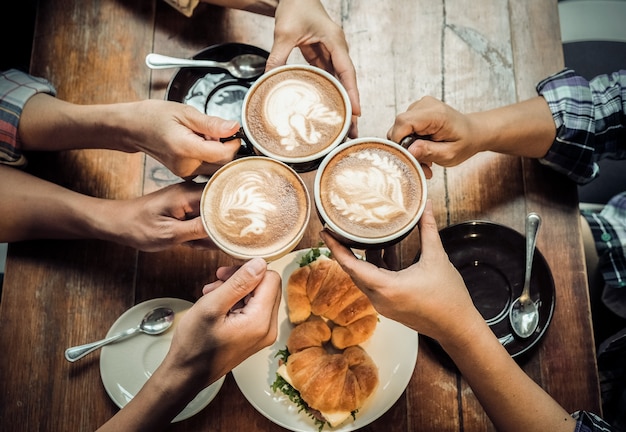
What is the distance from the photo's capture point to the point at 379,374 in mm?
1612

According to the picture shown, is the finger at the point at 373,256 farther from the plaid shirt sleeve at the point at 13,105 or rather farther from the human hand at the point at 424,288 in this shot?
the plaid shirt sleeve at the point at 13,105

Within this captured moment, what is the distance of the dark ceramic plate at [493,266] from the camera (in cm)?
167

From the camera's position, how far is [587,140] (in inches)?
68.5

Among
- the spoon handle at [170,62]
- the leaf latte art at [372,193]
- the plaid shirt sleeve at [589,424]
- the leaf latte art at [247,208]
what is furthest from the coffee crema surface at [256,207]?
the plaid shirt sleeve at [589,424]

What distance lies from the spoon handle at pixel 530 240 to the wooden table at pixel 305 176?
4.1 inches

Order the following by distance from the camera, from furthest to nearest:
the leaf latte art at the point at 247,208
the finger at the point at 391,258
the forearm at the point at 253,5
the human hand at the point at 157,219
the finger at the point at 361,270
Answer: the forearm at the point at 253,5 → the finger at the point at 391,258 → the human hand at the point at 157,219 → the leaf latte art at the point at 247,208 → the finger at the point at 361,270

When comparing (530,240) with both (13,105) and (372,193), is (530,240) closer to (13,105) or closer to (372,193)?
(372,193)

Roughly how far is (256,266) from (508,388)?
82 cm

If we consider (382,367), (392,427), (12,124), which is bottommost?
(392,427)

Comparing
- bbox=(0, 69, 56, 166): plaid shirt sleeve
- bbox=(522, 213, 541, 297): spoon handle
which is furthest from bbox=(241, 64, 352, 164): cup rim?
bbox=(0, 69, 56, 166): plaid shirt sleeve

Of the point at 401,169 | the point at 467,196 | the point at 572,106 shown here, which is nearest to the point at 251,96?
the point at 401,169

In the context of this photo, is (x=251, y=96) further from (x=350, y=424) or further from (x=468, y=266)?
(x=350, y=424)

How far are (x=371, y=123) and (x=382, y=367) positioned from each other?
0.90m

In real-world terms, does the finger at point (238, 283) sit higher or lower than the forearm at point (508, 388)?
higher
